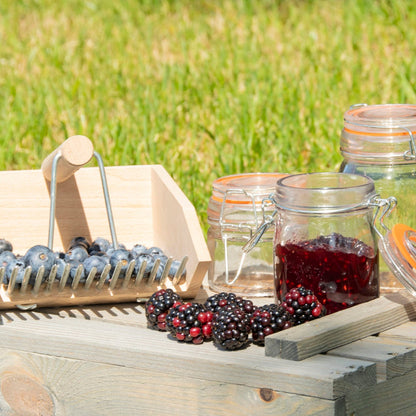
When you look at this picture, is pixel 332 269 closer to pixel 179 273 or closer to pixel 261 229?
pixel 261 229

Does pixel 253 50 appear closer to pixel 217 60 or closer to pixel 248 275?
pixel 217 60

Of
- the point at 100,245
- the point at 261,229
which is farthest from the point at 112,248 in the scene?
the point at 261,229

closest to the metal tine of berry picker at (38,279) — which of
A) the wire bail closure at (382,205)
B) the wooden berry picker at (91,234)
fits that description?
the wooden berry picker at (91,234)

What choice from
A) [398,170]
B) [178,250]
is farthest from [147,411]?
[398,170]

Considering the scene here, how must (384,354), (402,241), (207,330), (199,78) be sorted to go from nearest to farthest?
(384,354) → (207,330) → (402,241) → (199,78)

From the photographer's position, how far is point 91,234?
2.35 meters

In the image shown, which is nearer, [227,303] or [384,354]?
[384,354]

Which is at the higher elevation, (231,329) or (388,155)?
(388,155)

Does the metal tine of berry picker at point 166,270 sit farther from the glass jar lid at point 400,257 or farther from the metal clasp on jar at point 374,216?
the glass jar lid at point 400,257

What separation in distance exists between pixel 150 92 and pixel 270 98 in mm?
607

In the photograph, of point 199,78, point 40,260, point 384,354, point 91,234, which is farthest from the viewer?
point 199,78

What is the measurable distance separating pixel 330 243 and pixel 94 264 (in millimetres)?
498

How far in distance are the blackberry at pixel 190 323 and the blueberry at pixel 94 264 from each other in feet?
0.90

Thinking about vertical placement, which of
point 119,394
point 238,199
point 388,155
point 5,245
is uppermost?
point 388,155
